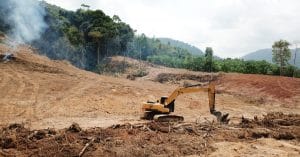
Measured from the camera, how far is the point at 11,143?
33.3 ft

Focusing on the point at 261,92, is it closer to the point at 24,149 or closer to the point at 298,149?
the point at 298,149

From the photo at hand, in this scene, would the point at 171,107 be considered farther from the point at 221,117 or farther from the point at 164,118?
the point at 221,117

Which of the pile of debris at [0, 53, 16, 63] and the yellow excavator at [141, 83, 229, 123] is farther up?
the pile of debris at [0, 53, 16, 63]

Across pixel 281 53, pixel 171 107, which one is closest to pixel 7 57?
pixel 171 107

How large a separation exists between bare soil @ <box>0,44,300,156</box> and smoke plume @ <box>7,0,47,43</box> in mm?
4088

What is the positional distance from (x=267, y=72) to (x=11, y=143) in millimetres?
42689

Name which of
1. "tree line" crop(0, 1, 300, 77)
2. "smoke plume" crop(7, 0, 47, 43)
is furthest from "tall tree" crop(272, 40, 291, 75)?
"smoke plume" crop(7, 0, 47, 43)

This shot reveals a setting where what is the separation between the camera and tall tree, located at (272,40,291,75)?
51.9m

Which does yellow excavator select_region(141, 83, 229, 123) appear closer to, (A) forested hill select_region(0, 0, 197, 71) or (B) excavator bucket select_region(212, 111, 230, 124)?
(B) excavator bucket select_region(212, 111, 230, 124)

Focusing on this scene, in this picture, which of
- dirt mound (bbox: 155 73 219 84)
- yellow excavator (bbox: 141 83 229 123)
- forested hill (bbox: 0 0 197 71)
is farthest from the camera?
forested hill (bbox: 0 0 197 71)

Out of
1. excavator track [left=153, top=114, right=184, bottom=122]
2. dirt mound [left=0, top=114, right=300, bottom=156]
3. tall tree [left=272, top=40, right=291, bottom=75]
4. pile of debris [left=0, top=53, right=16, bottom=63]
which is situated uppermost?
tall tree [left=272, top=40, right=291, bottom=75]

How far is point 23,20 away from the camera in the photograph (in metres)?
34.9

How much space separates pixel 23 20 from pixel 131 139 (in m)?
27.1

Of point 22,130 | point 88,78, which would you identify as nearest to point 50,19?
point 88,78
